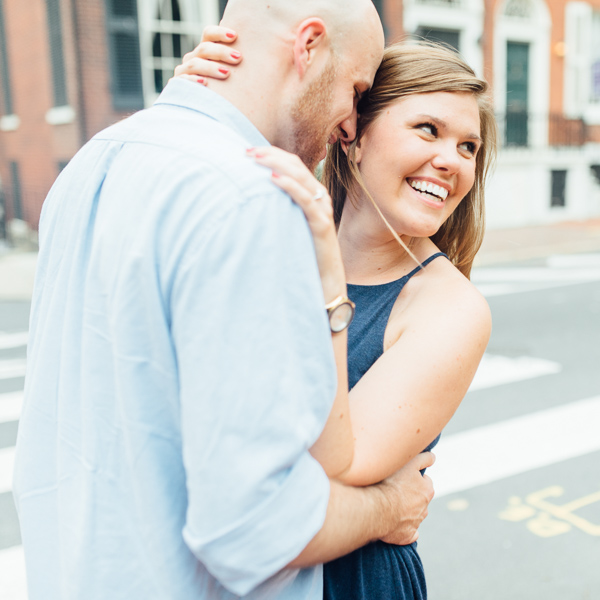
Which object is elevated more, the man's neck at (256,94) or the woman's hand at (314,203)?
the man's neck at (256,94)

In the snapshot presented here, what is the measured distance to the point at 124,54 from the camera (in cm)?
1144

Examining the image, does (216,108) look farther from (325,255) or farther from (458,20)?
(458,20)

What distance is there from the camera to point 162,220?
93 cm

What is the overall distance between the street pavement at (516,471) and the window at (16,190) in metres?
8.41

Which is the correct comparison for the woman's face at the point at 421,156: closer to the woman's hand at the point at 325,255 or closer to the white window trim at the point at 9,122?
the woman's hand at the point at 325,255

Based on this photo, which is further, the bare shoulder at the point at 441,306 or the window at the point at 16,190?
the window at the point at 16,190

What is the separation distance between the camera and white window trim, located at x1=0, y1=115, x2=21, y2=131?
15016 millimetres

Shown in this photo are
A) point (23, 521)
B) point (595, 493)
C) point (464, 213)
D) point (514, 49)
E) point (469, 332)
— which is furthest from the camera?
point (514, 49)

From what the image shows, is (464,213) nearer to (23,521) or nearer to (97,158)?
(97,158)

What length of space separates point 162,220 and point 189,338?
0.17m

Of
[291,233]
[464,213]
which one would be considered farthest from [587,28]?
[291,233]

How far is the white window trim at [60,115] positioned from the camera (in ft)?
39.1

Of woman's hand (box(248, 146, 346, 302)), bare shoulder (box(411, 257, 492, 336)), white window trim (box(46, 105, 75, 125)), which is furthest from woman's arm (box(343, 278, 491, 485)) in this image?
white window trim (box(46, 105, 75, 125))

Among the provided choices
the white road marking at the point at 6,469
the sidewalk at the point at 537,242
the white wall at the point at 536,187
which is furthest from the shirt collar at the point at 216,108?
the white wall at the point at 536,187
